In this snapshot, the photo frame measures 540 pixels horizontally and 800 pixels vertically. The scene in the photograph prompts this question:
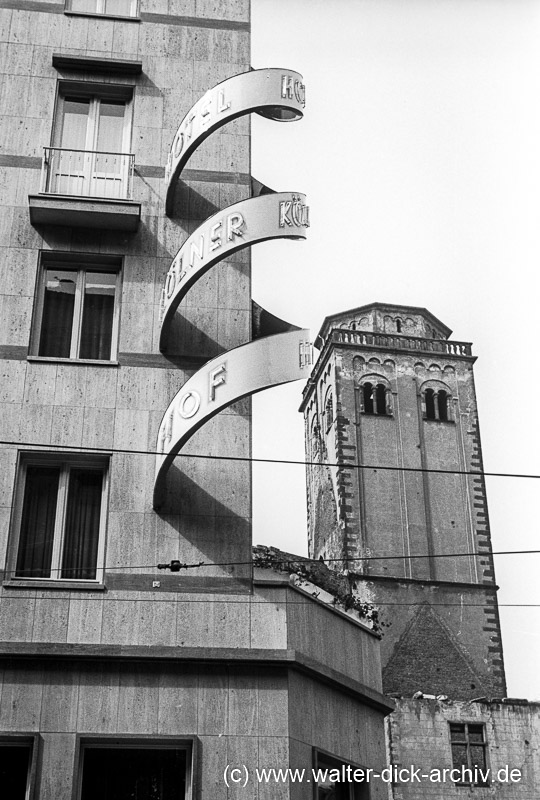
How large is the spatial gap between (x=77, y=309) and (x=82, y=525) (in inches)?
135

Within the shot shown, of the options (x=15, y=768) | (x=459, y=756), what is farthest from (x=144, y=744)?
(x=459, y=756)

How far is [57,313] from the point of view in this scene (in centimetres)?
1577

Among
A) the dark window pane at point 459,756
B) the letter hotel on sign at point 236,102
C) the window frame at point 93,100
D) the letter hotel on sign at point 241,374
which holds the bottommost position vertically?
the letter hotel on sign at point 241,374

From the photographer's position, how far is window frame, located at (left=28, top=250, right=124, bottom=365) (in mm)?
15336

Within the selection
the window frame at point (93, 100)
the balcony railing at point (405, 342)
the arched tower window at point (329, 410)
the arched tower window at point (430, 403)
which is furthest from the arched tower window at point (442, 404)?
the window frame at point (93, 100)

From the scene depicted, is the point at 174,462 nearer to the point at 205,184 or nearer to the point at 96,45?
the point at 205,184

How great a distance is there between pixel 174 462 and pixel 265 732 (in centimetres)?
390

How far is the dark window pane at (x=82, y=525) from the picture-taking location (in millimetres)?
14125

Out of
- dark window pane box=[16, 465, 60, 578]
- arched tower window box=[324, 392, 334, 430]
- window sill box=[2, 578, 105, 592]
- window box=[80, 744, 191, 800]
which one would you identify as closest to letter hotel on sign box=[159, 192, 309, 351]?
dark window pane box=[16, 465, 60, 578]

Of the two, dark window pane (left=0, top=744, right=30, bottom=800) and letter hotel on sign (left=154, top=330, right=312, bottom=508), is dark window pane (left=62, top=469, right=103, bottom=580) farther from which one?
dark window pane (left=0, top=744, right=30, bottom=800)

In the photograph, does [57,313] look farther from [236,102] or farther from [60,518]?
[236,102]

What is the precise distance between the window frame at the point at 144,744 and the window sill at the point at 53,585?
1.87m

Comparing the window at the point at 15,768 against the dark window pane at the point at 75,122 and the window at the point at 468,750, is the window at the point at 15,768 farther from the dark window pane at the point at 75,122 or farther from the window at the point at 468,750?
the window at the point at 468,750

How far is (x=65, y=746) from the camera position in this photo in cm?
1276
